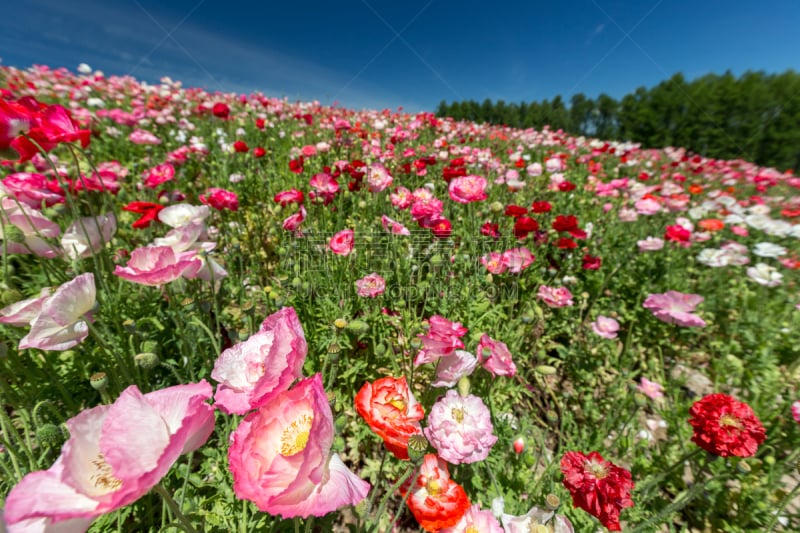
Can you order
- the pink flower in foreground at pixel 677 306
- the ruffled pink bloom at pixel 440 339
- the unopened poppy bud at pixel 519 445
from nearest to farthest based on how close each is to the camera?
the ruffled pink bloom at pixel 440 339 → the unopened poppy bud at pixel 519 445 → the pink flower in foreground at pixel 677 306

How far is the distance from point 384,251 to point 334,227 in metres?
0.69

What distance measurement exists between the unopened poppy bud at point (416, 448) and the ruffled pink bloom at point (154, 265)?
0.83 metres

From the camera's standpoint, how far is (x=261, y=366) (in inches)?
29.9

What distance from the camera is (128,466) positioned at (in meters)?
0.48

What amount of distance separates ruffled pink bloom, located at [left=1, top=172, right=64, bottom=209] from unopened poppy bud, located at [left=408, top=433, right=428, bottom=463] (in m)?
1.96

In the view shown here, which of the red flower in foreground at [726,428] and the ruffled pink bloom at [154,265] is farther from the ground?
the ruffled pink bloom at [154,265]

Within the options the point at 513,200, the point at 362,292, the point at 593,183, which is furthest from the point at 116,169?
the point at 593,183

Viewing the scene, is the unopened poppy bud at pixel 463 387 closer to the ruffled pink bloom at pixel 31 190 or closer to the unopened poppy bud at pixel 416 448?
the unopened poppy bud at pixel 416 448

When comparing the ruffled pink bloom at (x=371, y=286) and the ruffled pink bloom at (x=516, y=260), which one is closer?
the ruffled pink bloom at (x=371, y=286)

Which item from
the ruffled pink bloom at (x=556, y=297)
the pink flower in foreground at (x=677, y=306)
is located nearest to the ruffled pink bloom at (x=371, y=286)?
the ruffled pink bloom at (x=556, y=297)

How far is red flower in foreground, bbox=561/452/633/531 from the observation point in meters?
0.95

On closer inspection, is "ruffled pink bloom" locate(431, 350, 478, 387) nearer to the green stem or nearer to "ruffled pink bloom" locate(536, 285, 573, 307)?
the green stem

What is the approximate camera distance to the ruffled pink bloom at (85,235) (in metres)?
1.40

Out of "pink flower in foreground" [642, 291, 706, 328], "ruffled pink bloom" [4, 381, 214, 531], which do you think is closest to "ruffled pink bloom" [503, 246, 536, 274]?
"pink flower in foreground" [642, 291, 706, 328]
